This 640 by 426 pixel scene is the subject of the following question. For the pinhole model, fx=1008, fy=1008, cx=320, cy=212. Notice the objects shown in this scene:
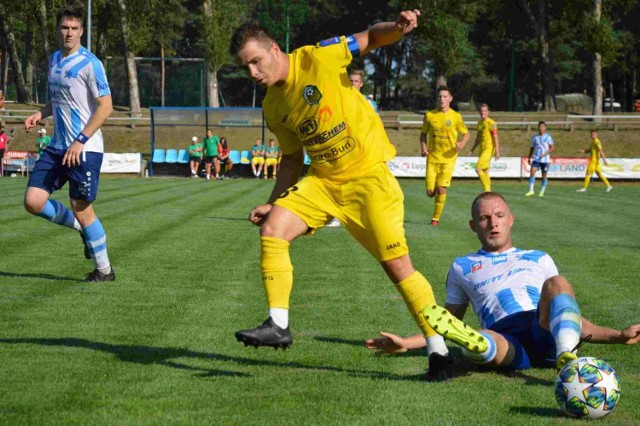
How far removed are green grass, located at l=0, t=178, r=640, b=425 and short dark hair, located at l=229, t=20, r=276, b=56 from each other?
1.80 metres

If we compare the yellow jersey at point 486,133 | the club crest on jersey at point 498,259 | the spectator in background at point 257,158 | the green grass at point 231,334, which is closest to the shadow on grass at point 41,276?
the green grass at point 231,334

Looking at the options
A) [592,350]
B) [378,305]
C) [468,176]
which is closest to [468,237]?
[378,305]

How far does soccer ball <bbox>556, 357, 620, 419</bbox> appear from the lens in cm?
462

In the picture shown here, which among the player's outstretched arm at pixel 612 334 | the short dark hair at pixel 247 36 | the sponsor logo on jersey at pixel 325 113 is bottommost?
the player's outstretched arm at pixel 612 334

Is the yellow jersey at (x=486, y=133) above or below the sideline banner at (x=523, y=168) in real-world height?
above

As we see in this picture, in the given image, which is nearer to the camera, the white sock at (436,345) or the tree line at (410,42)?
the white sock at (436,345)

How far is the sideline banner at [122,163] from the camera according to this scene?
40562 millimetres

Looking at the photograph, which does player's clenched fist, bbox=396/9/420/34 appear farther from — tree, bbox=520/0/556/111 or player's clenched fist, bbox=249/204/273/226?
tree, bbox=520/0/556/111

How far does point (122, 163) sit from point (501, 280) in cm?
3616

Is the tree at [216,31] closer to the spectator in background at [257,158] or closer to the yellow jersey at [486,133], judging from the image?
the spectator in background at [257,158]

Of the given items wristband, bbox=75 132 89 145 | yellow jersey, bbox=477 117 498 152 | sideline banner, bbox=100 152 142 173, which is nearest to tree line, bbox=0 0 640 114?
sideline banner, bbox=100 152 142 173

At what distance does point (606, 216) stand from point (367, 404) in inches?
628

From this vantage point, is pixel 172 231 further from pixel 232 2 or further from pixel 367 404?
pixel 232 2

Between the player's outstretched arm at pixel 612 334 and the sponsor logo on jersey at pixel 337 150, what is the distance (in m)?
1.61
